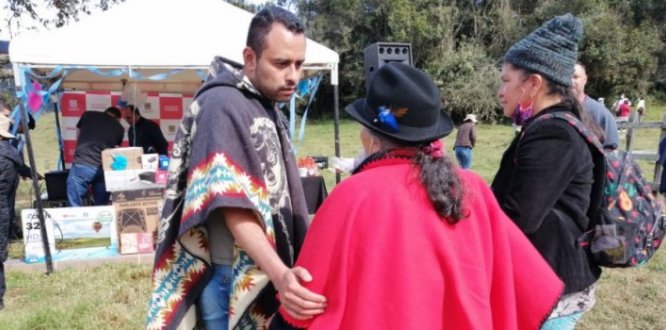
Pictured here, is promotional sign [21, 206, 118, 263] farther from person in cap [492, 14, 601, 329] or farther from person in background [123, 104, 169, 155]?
person in cap [492, 14, 601, 329]

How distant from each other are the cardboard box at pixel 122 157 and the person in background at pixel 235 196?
482 centimetres

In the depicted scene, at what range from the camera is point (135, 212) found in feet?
18.5

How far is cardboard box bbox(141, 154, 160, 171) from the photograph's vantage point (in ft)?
19.9

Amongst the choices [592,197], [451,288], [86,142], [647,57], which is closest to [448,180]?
[451,288]

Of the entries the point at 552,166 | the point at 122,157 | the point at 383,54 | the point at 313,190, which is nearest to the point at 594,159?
the point at 552,166

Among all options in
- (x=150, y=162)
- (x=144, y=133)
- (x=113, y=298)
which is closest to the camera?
(x=113, y=298)

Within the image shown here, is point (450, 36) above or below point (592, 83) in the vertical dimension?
above

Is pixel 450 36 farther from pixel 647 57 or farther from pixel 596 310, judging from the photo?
pixel 596 310

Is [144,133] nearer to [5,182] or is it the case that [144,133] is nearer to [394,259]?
[5,182]

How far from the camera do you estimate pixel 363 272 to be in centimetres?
115

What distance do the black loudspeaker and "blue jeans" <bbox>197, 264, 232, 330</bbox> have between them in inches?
105

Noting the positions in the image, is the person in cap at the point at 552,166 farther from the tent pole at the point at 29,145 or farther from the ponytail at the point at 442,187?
the tent pole at the point at 29,145

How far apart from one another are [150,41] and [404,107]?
4894 millimetres

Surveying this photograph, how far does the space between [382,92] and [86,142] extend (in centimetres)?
628
